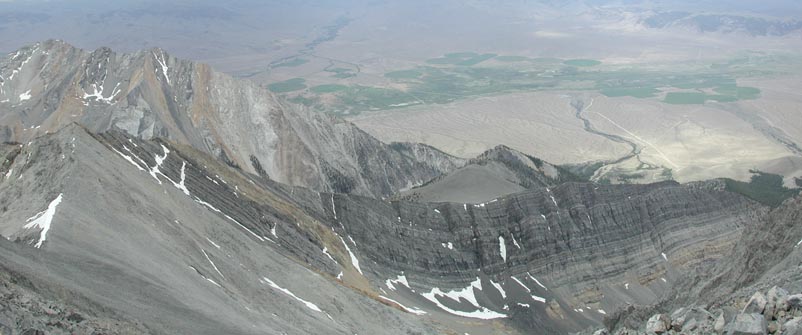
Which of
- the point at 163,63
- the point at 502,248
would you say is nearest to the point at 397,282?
the point at 502,248

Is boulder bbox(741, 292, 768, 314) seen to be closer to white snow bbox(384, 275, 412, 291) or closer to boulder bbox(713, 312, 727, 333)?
boulder bbox(713, 312, 727, 333)

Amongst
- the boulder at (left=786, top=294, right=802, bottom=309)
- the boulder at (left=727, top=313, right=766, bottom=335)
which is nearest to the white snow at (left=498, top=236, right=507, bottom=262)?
the boulder at (left=786, top=294, right=802, bottom=309)

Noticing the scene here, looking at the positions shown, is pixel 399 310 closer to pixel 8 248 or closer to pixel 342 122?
pixel 8 248

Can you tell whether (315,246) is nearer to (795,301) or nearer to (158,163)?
(158,163)

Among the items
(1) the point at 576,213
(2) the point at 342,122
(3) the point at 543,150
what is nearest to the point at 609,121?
(3) the point at 543,150

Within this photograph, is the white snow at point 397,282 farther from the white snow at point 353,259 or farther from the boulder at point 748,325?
the boulder at point 748,325
